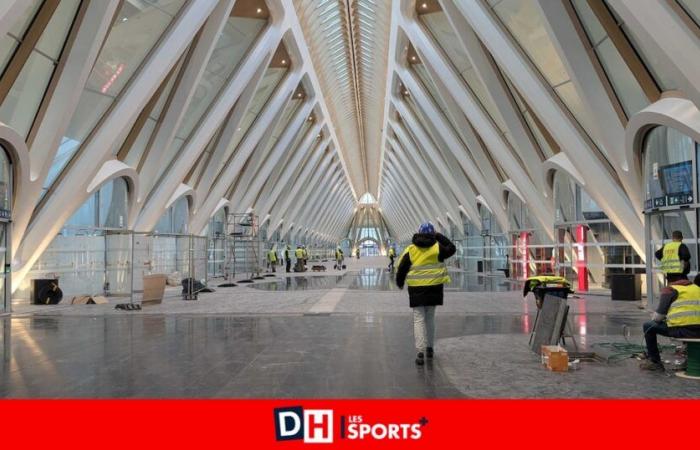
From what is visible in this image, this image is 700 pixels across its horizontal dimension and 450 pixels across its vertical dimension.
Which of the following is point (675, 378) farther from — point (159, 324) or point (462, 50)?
point (462, 50)

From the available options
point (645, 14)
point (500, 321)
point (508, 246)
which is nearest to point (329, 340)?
point (500, 321)

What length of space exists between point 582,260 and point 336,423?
15996mm

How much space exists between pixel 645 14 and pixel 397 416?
8.47 m

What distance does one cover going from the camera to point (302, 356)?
21.7ft

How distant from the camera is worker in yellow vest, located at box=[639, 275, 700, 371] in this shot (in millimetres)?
5312

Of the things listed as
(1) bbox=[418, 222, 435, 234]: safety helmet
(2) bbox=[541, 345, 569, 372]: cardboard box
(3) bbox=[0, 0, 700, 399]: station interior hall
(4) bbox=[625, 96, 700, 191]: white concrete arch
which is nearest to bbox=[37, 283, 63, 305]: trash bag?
(3) bbox=[0, 0, 700, 399]: station interior hall

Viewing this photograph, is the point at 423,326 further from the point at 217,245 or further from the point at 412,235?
the point at 217,245

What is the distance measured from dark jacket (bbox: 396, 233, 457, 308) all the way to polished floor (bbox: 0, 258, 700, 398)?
734 millimetres

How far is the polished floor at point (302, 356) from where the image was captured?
5031 millimetres

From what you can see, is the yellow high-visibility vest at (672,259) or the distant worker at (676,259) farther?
the yellow high-visibility vest at (672,259)

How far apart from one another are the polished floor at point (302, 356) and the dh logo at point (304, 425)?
62 cm

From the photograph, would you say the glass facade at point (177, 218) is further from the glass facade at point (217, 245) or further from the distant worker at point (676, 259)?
the distant worker at point (676, 259)

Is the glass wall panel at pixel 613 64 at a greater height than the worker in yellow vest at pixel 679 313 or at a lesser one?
greater

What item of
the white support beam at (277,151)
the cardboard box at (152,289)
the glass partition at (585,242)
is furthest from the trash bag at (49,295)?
the white support beam at (277,151)
